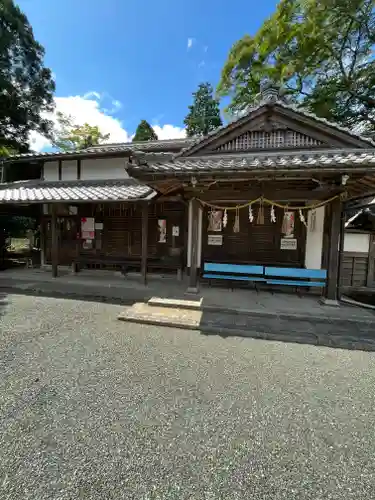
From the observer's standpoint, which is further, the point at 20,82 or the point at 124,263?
the point at 20,82

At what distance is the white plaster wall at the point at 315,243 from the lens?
657cm

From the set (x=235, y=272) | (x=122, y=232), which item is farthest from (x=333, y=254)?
(x=122, y=232)

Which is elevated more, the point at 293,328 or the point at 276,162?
the point at 276,162

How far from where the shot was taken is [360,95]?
1293cm

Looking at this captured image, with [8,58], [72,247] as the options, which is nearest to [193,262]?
[72,247]

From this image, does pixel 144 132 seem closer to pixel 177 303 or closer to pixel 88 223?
pixel 88 223

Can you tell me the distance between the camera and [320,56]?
41.8 ft

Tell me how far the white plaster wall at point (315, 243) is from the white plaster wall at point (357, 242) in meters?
3.09

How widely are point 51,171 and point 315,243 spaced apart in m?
11.2

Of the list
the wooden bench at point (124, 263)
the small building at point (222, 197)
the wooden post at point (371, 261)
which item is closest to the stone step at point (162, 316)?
the small building at point (222, 197)

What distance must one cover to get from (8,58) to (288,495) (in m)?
22.9

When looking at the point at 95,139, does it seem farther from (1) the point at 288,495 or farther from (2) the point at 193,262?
(1) the point at 288,495

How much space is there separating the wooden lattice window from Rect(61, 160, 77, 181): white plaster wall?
7.10 meters

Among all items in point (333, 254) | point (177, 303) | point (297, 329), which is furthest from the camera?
point (333, 254)
